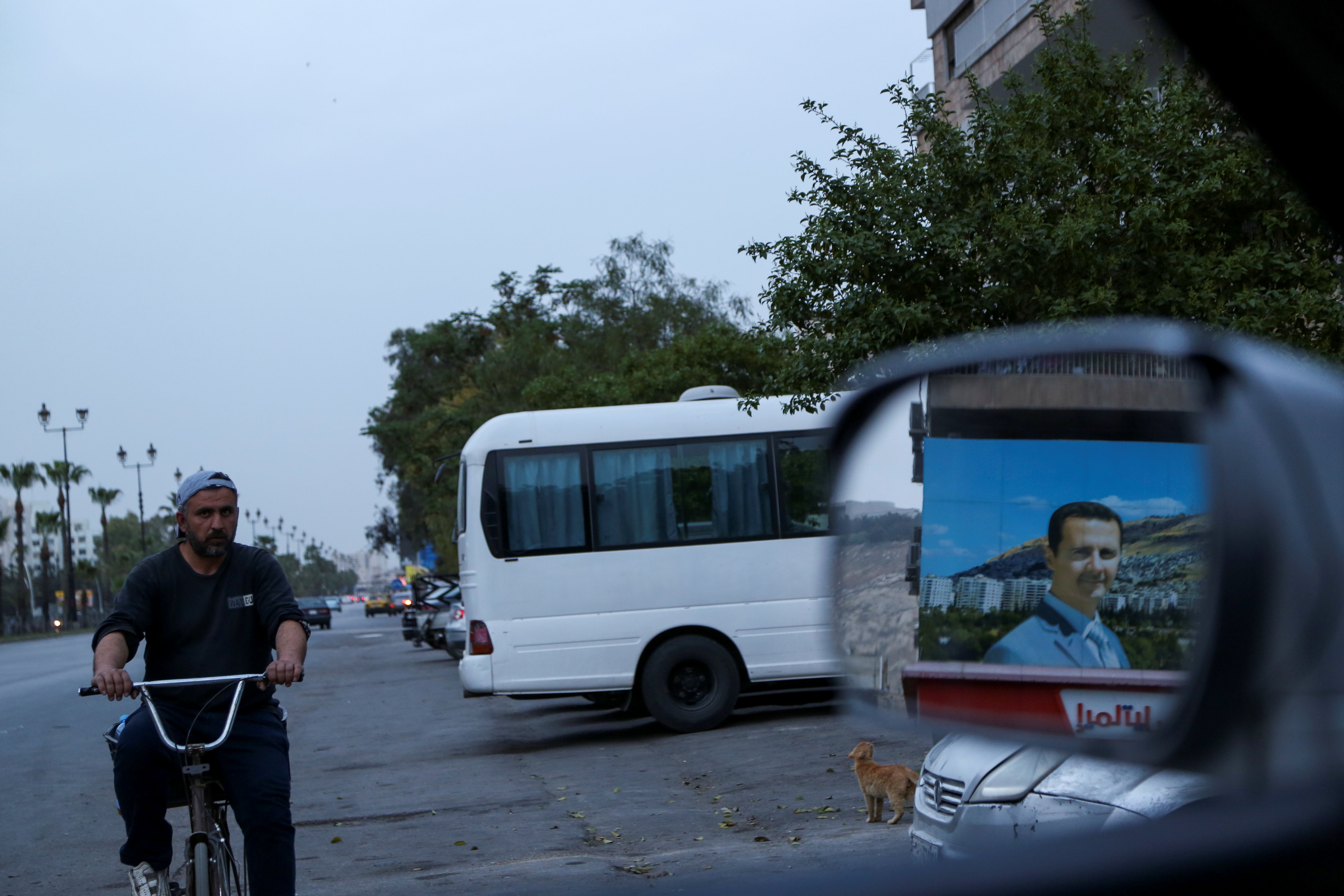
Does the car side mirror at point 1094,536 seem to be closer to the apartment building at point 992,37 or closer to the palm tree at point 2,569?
the apartment building at point 992,37

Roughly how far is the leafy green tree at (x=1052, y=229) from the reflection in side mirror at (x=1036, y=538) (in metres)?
8.09

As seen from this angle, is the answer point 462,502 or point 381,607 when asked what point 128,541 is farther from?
point 462,502

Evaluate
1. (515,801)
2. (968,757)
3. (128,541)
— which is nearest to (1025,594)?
(968,757)

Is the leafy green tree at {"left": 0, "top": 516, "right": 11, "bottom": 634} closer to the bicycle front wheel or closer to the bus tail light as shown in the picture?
the bus tail light

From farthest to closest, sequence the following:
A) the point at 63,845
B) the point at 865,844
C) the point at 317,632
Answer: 1. the point at 317,632
2. the point at 63,845
3. the point at 865,844

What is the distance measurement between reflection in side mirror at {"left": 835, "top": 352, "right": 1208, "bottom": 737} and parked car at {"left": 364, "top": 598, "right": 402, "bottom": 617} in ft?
301

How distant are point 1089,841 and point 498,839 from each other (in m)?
7.48

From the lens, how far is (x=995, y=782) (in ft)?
9.23

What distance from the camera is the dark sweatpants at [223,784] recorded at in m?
5.00

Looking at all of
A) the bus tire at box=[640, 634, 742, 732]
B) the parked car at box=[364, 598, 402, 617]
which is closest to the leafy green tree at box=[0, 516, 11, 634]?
the parked car at box=[364, 598, 402, 617]

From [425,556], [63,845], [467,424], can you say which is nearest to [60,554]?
[425,556]

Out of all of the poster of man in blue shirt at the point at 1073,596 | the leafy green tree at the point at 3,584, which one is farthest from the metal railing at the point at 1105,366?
the leafy green tree at the point at 3,584

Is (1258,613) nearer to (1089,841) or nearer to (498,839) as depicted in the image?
(1089,841)

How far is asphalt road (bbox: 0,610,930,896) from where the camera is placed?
23.6ft
